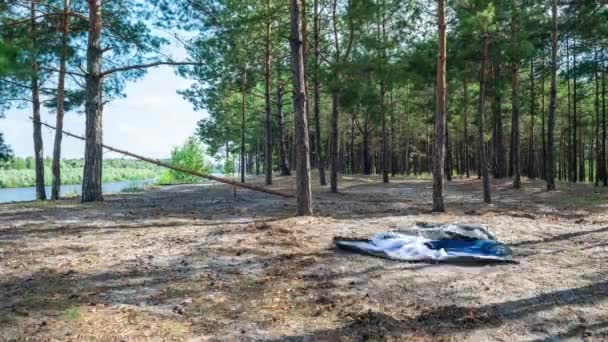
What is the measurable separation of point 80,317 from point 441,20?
10.3 metres

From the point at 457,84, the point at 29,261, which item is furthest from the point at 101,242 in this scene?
the point at 457,84

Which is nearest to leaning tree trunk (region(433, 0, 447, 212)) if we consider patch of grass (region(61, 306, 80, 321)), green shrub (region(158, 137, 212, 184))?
patch of grass (region(61, 306, 80, 321))

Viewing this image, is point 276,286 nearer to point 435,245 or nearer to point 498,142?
point 435,245

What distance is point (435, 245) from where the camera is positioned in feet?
21.0

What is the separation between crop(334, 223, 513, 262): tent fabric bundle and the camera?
19.6 feet

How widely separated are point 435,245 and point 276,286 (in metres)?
2.70

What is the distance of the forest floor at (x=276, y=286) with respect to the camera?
148 inches

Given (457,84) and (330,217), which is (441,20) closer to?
(330,217)

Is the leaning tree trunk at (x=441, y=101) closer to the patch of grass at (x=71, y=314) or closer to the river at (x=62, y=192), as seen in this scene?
the patch of grass at (x=71, y=314)

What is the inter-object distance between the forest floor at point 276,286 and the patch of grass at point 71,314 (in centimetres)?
2

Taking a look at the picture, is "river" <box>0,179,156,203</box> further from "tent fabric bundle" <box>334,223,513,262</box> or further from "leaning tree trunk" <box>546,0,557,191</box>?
"leaning tree trunk" <box>546,0,557,191</box>

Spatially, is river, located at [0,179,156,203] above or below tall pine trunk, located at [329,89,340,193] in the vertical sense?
below

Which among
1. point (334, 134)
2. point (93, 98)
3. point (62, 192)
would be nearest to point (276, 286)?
point (93, 98)

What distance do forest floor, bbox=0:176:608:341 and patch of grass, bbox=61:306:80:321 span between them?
2 cm
